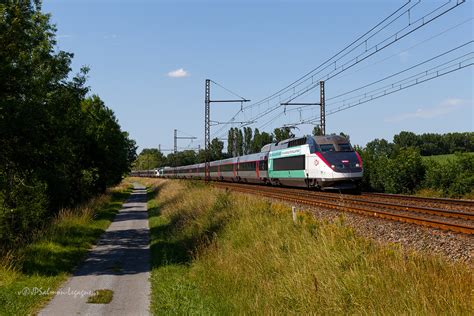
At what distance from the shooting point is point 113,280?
426 inches

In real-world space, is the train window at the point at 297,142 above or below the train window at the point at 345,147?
above

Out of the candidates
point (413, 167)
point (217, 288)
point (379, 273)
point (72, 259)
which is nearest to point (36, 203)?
point (72, 259)

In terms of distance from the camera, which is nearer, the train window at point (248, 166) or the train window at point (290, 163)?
the train window at point (290, 163)

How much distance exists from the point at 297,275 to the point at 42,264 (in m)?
7.65

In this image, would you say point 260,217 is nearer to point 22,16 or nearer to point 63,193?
point 22,16

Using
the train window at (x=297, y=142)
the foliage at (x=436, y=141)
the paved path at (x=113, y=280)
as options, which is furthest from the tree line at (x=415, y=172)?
the foliage at (x=436, y=141)

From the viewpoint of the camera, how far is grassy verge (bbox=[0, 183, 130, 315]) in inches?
348

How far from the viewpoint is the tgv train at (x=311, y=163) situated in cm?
2395

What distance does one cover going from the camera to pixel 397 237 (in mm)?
10539

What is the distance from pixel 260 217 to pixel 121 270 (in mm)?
4010

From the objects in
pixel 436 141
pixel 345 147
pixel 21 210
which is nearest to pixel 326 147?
pixel 345 147

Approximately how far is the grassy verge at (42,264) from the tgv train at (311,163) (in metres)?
11.8

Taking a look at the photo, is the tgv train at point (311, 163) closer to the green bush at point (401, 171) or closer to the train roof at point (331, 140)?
the train roof at point (331, 140)

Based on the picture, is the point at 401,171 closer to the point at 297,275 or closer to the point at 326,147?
the point at 326,147
